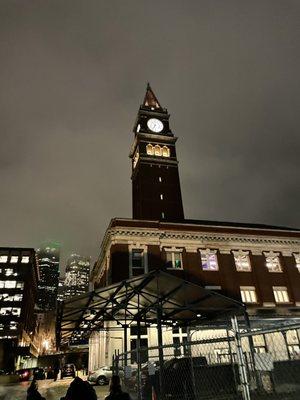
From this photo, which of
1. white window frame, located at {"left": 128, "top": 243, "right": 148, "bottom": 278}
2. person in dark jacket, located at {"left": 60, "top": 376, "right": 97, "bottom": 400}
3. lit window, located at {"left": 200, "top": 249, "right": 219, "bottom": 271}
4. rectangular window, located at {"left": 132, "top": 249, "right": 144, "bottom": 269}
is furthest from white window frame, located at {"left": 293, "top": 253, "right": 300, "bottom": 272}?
person in dark jacket, located at {"left": 60, "top": 376, "right": 97, "bottom": 400}

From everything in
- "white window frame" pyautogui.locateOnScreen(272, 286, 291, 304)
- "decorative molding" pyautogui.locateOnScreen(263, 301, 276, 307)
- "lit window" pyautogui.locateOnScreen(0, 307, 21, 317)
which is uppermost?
"lit window" pyautogui.locateOnScreen(0, 307, 21, 317)

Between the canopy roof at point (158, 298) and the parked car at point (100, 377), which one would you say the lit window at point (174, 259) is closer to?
the parked car at point (100, 377)

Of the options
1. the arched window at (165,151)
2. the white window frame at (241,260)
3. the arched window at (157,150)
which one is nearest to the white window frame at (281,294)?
the white window frame at (241,260)

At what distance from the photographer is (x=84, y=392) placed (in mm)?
6348

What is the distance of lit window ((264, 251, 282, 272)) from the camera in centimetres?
3961

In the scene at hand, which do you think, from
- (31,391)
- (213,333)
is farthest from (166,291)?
(213,333)

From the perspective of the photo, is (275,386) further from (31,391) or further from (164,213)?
(164,213)

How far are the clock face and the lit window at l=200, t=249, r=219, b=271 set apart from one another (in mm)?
27921

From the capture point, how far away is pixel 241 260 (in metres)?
39.0

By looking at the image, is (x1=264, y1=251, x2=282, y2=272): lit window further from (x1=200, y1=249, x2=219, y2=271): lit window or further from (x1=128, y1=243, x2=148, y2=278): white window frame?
(x1=128, y1=243, x2=148, y2=278): white window frame

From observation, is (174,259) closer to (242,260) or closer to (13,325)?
(242,260)

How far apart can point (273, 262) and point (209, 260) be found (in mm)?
8506

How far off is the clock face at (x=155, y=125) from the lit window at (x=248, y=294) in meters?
32.2

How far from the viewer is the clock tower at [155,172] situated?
4850 centimetres
